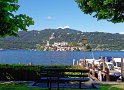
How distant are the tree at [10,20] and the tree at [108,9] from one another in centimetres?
383

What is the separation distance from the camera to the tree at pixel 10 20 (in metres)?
21.0

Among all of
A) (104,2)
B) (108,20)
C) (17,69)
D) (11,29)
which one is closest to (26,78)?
(17,69)

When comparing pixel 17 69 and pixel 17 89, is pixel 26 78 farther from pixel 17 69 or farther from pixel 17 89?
pixel 17 89

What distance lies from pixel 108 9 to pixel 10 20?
593 centimetres

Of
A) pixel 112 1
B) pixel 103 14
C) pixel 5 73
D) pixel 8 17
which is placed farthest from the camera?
pixel 5 73

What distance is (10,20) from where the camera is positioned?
71.9 ft

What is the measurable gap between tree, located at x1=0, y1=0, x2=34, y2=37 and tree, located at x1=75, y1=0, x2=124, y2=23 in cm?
383

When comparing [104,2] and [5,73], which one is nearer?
[104,2]

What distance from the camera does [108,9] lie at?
19938 mm

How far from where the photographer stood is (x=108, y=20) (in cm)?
2112

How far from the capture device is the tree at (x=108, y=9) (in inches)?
766

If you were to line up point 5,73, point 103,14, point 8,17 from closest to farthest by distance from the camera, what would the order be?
point 103,14
point 8,17
point 5,73

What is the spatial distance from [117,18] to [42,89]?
5.84 meters

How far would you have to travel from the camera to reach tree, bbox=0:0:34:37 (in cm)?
2098
